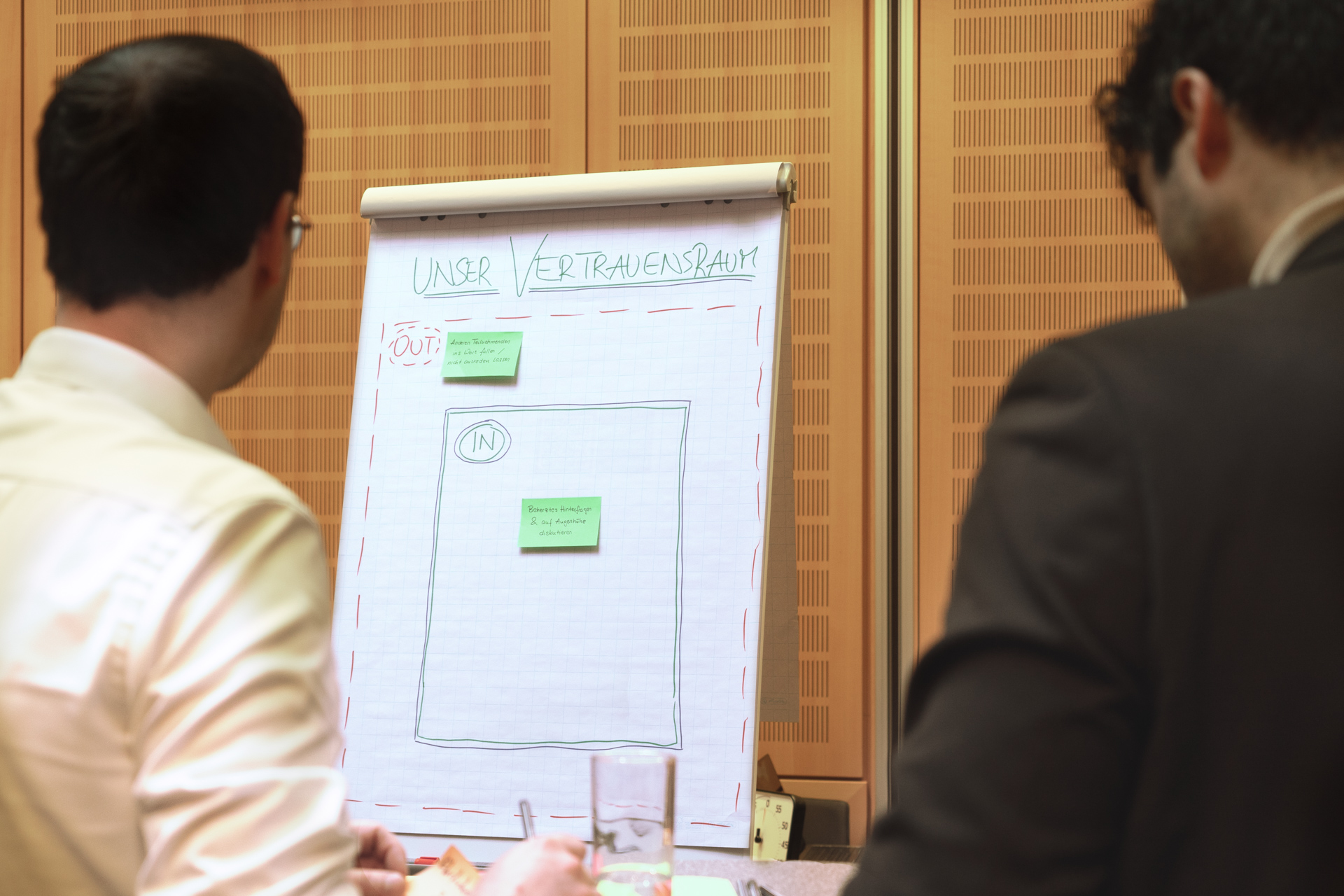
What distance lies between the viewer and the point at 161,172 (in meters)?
0.79

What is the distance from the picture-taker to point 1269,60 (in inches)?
27.5

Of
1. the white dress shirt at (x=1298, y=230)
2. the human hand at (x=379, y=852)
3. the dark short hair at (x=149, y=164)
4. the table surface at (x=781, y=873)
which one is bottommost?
the table surface at (x=781, y=873)

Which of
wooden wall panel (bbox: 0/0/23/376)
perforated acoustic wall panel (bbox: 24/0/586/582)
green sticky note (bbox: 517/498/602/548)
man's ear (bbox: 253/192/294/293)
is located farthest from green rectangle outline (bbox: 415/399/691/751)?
wooden wall panel (bbox: 0/0/23/376)

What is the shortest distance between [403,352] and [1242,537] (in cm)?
156

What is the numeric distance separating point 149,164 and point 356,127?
6.40 feet

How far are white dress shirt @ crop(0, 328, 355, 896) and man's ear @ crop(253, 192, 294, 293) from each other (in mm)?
197

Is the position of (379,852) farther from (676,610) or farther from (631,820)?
(676,610)

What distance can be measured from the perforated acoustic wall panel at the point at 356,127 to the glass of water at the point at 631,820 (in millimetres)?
1695

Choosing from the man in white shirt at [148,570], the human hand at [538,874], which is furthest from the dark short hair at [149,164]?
the human hand at [538,874]

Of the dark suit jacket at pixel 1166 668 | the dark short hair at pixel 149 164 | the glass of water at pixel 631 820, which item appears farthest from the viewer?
the glass of water at pixel 631 820

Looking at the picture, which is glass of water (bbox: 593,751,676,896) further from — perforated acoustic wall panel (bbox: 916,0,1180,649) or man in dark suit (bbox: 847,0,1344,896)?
perforated acoustic wall panel (bbox: 916,0,1180,649)

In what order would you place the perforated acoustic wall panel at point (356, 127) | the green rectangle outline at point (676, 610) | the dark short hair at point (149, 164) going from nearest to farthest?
1. the dark short hair at point (149, 164)
2. the green rectangle outline at point (676, 610)
3. the perforated acoustic wall panel at point (356, 127)

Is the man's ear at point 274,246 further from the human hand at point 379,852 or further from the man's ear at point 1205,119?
the man's ear at point 1205,119

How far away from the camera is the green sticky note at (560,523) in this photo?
1801 millimetres
